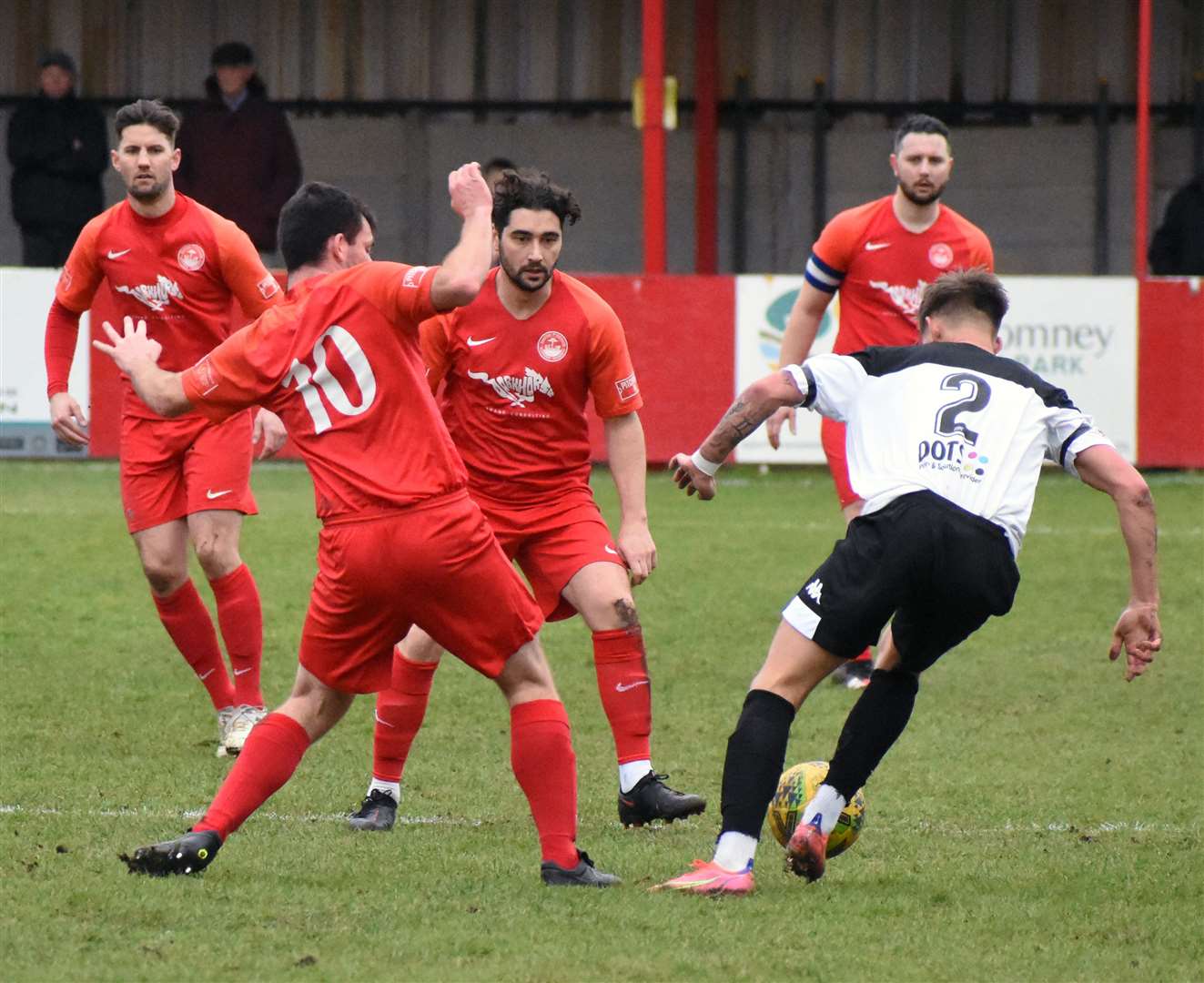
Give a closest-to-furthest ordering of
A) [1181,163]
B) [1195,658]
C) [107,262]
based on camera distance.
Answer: [107,262]
[1195,658]
[1181,163]

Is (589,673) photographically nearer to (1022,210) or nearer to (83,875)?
(83,875)

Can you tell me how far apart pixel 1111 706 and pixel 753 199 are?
548 inches

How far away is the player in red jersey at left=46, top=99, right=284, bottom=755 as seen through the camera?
23.9ft

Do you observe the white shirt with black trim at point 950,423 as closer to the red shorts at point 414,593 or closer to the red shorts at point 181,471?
the red shorts at point 414,593

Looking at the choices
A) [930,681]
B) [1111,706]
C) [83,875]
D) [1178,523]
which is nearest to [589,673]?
[930,681]

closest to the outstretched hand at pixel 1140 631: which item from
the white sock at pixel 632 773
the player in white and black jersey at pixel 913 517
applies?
the player in white and black jersey at pixel 913 517

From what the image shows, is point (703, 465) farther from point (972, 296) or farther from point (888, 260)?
point (888, 260)

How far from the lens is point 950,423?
16.8 ft

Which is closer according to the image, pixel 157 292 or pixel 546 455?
pixel 546 455

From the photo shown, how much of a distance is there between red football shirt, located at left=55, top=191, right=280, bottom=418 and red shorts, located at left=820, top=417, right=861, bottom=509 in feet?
7.81

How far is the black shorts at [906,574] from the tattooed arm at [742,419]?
36 centimetres

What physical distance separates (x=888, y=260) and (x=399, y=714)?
10.6 ft

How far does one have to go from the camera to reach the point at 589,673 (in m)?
8.59

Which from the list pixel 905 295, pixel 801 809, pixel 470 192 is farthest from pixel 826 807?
pixel 905 295
